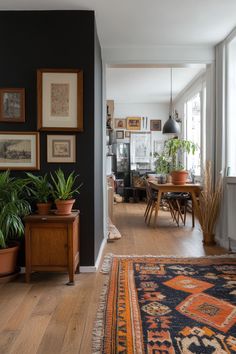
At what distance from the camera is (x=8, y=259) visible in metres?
2.77

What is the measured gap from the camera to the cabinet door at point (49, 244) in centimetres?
270

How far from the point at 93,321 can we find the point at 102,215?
199cm

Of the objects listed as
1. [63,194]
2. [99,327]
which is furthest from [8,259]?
[99,327]

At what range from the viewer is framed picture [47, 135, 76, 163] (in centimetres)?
303

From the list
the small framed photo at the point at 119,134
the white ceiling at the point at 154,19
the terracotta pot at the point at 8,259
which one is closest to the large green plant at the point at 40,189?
the terracotta pot at the point at 8,259

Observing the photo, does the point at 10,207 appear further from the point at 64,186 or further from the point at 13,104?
the point at 13,104

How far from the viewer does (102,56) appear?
407cm

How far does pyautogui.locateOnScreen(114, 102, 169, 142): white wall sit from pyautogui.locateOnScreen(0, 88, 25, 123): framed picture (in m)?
6.11

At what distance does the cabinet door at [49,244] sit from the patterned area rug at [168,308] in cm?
48

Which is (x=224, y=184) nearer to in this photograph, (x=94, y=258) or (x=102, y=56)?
(x=94, y=258)

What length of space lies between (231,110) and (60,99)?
2.09 meters

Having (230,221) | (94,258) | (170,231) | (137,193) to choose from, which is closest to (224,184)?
(230,221)

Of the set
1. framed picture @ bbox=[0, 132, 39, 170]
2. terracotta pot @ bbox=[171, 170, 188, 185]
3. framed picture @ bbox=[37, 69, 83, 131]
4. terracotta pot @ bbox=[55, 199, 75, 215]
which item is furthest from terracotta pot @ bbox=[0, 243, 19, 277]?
terracotta pot @ bbox=[171, 170, 188, 185]

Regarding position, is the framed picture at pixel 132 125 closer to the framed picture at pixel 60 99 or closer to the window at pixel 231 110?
the window at pixel 231 110
